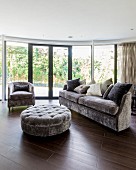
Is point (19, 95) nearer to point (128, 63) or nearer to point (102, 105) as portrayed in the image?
point (102, 105)

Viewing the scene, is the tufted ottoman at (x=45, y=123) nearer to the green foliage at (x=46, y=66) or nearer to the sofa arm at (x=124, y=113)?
the sofa arm at (x=124, y=113)

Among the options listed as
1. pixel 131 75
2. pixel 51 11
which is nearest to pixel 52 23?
pixel 51 11

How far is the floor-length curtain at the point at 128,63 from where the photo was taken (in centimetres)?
558

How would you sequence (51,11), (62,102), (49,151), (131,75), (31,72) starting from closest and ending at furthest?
(49,151) → (51,11) → (62,102) → (131,75) → (31,72)

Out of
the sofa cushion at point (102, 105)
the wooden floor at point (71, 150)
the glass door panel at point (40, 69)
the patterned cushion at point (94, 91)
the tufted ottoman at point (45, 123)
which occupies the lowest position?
the wooden floor at point (71, 150)

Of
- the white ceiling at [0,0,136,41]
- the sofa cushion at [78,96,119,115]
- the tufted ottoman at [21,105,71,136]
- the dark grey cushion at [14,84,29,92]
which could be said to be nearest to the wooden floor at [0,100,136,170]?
the tufted ottoman at [21,105,71,136]

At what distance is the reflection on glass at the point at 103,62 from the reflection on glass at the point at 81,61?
1.13 ft

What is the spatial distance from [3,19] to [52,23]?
4.03 feet

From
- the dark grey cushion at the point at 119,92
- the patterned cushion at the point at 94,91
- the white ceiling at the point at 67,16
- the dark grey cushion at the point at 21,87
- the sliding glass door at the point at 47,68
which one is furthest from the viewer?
the sliding glass door at the point at 47,68

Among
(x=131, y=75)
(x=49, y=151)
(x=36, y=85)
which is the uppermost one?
(x=131, y=75)

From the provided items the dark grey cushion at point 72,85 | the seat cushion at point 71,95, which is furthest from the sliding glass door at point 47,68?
the seat cushion at point 71,95

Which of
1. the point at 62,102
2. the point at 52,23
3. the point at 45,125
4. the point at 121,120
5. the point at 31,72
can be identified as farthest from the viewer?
the point at 31,72

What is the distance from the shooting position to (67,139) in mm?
2662

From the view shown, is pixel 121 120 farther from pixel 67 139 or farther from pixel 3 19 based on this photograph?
pixel 3 19
